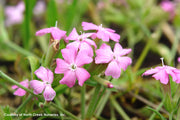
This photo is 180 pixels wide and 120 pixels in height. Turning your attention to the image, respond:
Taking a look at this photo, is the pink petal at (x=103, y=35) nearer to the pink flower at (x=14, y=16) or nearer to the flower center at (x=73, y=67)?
the flower center at (x=73, y=67)

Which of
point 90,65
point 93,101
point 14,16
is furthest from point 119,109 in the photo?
point 14,16

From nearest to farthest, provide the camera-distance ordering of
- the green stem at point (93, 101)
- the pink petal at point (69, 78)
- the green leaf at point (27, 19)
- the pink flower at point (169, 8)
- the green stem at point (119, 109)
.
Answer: the pink petal at point (69, 78) → the green stem at point (93, 101) → the green stem at point (119, 109) → the green leaf at point (27, 19) → the pink flower at point (169, 8)

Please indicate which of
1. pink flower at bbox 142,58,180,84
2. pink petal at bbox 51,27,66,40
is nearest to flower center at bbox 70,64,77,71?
pink petal at bbox 51,27,66,40

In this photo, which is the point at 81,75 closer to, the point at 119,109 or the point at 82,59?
the point at 82,59

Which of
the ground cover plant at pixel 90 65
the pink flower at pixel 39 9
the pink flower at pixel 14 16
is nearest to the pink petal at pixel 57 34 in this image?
the ground cover plant at pixel 90 65

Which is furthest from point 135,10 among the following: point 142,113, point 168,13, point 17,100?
point 17,100

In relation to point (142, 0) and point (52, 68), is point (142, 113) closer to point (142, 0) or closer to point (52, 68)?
point (52, 68)

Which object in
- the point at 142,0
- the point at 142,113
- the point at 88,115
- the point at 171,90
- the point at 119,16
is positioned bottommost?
the point at 142,113
